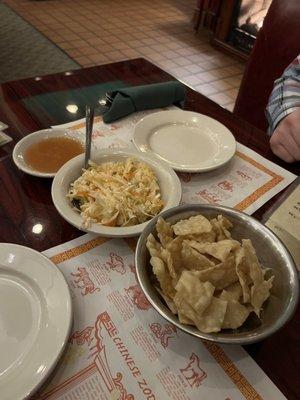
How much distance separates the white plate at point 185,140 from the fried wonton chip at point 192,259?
333mm

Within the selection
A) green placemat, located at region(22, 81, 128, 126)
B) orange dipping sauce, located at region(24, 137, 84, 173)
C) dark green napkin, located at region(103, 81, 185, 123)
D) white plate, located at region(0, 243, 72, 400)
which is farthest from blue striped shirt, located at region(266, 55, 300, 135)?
white plate, located at region(0, 243, 72, 400)

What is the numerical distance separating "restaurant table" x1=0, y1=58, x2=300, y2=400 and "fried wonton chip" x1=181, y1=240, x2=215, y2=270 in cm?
15

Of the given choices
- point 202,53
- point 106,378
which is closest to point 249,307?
point 106,378

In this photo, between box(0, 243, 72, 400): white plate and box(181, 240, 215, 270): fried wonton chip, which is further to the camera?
box(181, 240, 215, 270): fried wonton chip

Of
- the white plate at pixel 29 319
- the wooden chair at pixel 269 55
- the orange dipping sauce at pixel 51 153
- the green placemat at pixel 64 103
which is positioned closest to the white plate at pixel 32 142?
the orange dipping sauce at pixel 51 153

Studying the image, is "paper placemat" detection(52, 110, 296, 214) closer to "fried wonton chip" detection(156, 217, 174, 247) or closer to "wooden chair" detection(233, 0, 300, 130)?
→ "fried wonton chip" detection(156, 217, 174, 247)

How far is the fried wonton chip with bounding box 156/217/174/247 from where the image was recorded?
62 centimetres

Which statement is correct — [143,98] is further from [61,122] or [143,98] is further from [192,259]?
[192,259]

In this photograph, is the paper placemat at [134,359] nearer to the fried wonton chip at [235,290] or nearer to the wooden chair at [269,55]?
the fried wonton chip at [235,290]

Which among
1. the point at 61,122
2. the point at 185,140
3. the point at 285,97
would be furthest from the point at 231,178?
the point at 61,122

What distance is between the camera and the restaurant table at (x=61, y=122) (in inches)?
22.3

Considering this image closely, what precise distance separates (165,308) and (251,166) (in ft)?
1.93

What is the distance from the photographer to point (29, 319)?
55cm

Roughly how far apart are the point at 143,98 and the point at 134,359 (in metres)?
0.83
